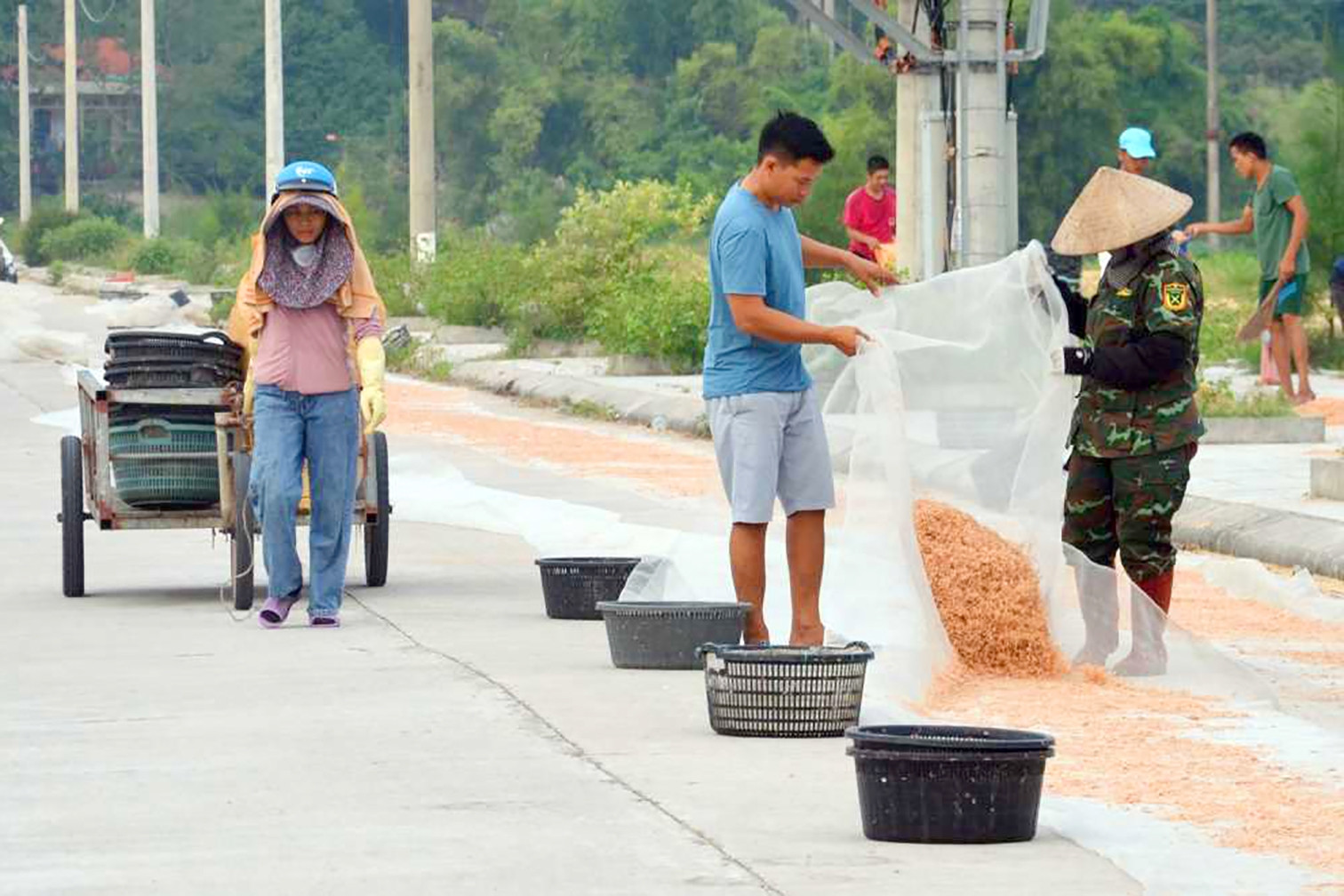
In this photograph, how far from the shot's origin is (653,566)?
1123 centimetres

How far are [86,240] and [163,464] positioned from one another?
74.4m

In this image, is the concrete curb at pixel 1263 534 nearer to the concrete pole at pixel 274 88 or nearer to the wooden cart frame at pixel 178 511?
the wooden cart frame at pixel 178 511

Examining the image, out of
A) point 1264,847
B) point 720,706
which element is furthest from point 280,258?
point 1264,847

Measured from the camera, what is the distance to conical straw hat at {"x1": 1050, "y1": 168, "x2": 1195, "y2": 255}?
10281mm

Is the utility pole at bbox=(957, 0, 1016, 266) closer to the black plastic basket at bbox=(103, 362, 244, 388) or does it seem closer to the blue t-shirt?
the black plastic basket at bbox=(103, 362, 244, 388)

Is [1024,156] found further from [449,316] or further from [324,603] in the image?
[324,603]

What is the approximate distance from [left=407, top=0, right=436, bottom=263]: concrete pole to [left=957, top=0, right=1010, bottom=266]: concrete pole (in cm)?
2373

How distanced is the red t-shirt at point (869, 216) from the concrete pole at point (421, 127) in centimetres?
1987

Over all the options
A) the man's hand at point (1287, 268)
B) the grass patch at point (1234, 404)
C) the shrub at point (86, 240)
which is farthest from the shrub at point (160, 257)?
the grass patch at point (1234, 404)

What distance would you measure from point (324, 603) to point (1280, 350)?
10917mm

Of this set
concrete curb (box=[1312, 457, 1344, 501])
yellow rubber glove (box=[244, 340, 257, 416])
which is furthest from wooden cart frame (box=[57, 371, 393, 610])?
concrete curb (box=[1312, 457, 1344, 501])

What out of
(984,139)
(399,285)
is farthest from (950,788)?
(399,285)

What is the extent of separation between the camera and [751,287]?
992cm

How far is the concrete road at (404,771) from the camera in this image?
698 centimetres
